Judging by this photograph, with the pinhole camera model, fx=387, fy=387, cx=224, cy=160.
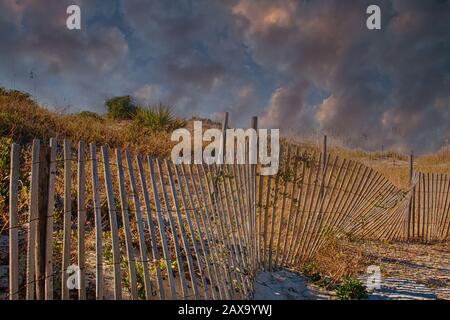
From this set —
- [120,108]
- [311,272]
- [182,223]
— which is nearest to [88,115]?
[120,108]

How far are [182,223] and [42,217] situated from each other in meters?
1.20

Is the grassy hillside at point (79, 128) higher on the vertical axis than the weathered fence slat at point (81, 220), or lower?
higher

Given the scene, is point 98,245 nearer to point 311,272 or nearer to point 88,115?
point 311,272

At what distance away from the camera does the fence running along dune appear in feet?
7.89

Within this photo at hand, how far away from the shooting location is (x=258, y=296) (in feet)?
13.6

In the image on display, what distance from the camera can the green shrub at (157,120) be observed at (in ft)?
43.8

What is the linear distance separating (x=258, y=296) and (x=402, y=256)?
3.56m

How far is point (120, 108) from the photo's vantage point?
17125 millimetres

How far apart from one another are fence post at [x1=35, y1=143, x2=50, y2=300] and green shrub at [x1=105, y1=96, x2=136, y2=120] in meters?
14.3

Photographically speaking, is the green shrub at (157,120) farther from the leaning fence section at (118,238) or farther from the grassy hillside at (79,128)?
the leaning fence section at (118,238)

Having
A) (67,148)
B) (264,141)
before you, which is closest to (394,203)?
(264,141)

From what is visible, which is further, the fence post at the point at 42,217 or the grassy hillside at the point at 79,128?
the grassy hillside at the point at 79,128

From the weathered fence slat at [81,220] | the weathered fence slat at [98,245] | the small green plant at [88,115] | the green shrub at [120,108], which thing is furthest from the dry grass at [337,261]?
the green shrub at [120,108]
